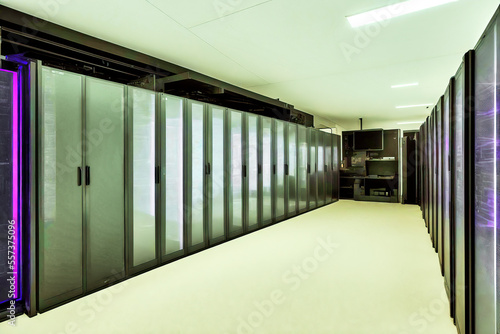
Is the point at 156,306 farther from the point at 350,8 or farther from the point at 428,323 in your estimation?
the point at 350,8

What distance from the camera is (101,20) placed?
10.0 ft

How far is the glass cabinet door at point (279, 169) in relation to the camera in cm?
621

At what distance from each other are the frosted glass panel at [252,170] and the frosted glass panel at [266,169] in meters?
0.26

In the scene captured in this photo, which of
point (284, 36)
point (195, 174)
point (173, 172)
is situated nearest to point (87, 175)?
point (173, 172)

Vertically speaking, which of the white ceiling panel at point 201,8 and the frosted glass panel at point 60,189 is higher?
the white ceiling panel at point 201,8

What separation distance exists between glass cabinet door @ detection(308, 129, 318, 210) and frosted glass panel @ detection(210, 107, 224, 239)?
3711 millimetres

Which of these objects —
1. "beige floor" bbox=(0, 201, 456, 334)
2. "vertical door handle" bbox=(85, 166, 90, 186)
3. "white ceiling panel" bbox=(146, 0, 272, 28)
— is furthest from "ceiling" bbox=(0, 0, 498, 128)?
"beige floor" bbox=(0, 201, 456, 334)

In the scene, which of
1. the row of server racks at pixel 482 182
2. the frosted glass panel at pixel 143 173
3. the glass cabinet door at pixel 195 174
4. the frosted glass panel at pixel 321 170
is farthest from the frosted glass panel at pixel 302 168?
the row of server racks at pixel 482 182

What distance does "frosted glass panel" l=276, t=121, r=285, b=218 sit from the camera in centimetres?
627

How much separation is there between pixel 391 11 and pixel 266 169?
3.61 metres

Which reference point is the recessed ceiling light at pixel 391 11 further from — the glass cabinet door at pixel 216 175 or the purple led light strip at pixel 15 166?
the purple led light strip at pixel 15 166

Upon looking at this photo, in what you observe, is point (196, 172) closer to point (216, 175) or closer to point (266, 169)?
point (216, 175)

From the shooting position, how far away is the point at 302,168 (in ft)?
24.1

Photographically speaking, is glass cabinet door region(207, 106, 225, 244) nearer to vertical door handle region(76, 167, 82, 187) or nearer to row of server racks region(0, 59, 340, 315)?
row of server racks region(0, 59, 340, 315)
